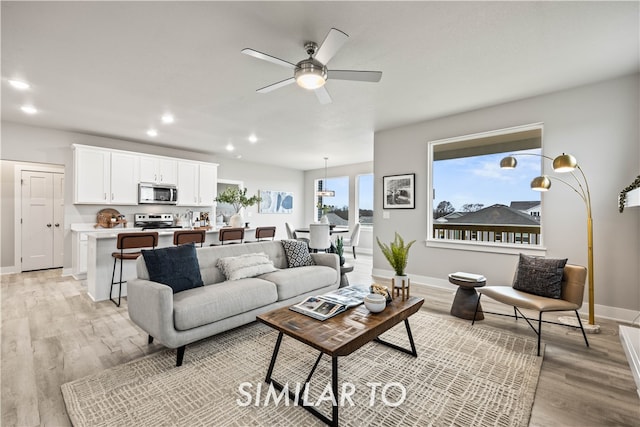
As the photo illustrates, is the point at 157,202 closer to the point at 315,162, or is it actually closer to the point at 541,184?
the point at 315,162

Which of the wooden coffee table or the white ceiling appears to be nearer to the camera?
the wooden coffee table

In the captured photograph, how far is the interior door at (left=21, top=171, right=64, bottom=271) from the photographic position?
5430mm

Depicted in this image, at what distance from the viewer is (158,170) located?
5.93 m

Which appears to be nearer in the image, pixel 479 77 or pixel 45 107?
pixel 479 77

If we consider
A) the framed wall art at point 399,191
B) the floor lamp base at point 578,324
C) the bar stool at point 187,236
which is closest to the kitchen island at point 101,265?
the bar stool at point 187,236

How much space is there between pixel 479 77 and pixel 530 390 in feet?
9.71

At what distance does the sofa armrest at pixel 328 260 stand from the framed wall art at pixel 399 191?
1797 millimetres

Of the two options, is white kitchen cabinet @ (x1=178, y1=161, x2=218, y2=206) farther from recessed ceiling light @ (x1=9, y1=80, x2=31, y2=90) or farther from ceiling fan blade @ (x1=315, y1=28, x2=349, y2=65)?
ceiling fan blade @ (x1=315, y1=28, x2=349, y2=65)

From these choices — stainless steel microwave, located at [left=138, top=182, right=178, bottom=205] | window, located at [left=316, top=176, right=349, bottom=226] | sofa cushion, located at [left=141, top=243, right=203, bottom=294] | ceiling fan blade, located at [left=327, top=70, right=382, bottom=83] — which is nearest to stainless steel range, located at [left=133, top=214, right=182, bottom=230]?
stainless steel microwave, located at [left=138, top=182, right=178, bottom=205]

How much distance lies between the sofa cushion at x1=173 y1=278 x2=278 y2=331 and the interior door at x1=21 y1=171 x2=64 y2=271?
17.8ft

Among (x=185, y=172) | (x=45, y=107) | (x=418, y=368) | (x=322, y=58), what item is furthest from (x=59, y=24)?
A: (x=185, y=172)

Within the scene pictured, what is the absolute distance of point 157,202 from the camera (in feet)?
19.3

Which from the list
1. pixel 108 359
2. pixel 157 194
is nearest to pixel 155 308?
pixel 108 359

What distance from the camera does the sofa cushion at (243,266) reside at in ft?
9.56
